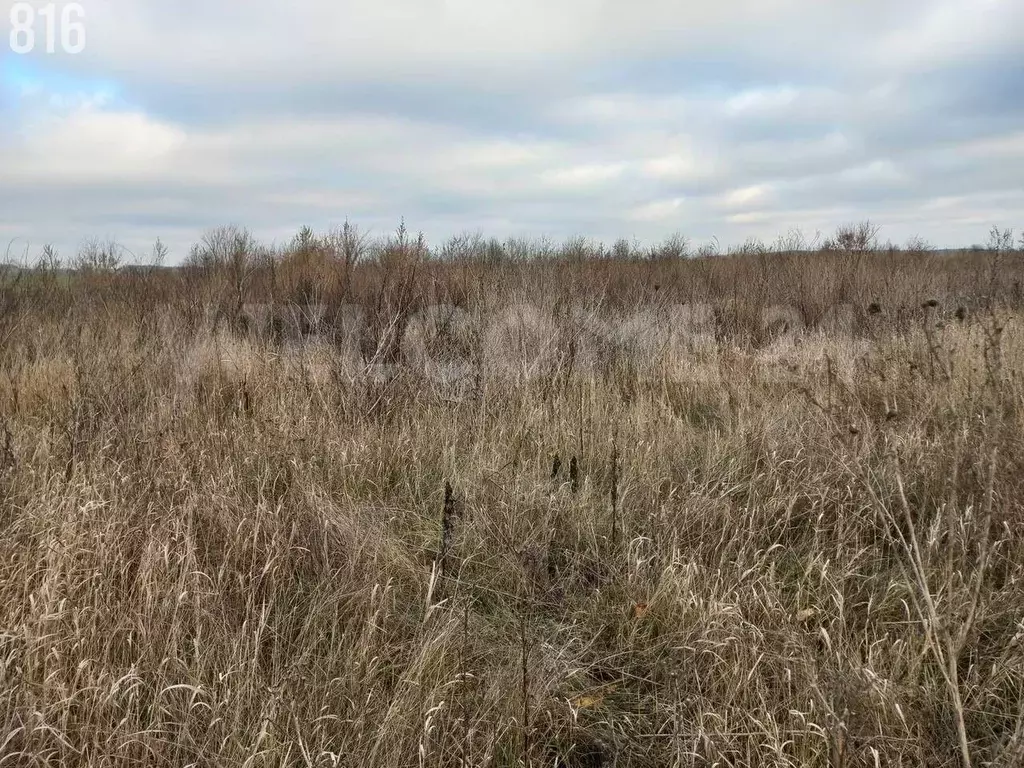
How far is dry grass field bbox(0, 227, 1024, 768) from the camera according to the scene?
6.53ft

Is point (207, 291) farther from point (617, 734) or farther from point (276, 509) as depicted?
point (617, 734)

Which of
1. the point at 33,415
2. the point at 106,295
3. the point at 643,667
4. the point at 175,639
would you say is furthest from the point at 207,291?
the point at 643,667

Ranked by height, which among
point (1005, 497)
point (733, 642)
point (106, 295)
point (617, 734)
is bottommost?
point (617, 734)

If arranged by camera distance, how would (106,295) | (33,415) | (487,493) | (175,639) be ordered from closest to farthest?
(175,639), (487,493), (33,415), (106,295)

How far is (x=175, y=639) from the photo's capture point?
87.4 inches

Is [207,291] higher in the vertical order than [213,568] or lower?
higher

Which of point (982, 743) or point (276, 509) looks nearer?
point (982, 743)

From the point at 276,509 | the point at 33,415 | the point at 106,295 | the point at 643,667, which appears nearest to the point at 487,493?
the point at 276,509

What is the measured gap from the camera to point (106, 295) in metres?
7.84

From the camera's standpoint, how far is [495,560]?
3184 millimetres

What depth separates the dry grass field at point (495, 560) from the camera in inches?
78.4

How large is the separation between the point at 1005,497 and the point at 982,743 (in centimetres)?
129

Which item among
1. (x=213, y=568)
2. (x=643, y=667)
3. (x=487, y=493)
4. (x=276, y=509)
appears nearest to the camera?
(x=643, y=667)

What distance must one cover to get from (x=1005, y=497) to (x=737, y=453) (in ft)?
4.79
